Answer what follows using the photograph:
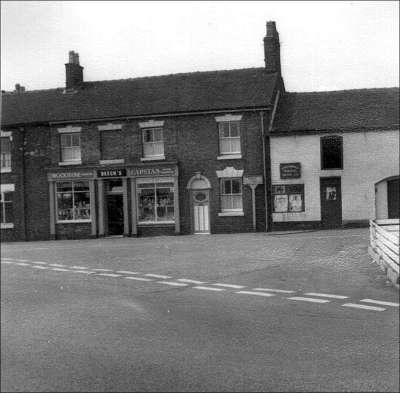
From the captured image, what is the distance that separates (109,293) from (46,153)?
3.84 ft

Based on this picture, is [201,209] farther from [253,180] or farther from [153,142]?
[153,142]

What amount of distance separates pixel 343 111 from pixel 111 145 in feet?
18.8

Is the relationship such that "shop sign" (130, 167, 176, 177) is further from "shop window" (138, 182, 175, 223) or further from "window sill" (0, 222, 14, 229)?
"window sill" (0, 222, 14, 229)

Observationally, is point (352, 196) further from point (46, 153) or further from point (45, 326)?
point (45, 326)

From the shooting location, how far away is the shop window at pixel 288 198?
9645 millimetres

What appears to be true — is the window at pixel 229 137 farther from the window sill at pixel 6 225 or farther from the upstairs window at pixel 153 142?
the window sill at pixel 6 225

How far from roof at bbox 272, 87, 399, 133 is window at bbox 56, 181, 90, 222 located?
4.96m

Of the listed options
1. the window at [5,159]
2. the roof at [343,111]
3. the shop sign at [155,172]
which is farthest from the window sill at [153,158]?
the window at [5,159]

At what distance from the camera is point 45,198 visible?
3314 mm

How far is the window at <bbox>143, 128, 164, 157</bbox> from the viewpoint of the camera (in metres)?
18.3

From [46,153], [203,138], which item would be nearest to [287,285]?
[46,153]

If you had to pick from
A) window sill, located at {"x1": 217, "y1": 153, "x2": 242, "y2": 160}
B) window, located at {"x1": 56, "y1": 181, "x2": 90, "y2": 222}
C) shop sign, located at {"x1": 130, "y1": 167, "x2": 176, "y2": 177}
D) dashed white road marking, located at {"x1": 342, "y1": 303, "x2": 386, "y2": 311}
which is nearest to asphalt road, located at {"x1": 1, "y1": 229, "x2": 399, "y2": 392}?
dashed white road marking, located at {"x1": 342, "y1": 303, "x2": 386, "y2": 311}

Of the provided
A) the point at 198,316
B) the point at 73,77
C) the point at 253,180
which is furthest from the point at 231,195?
the point at 73,77

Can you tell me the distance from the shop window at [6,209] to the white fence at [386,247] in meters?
4.90
